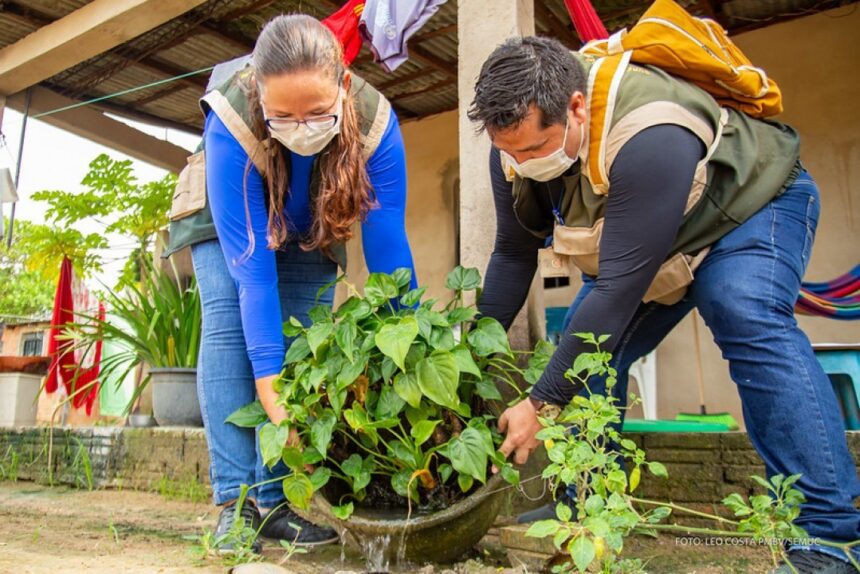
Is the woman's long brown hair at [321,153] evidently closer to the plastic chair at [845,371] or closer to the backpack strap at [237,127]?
the backpack strap at [237,127]

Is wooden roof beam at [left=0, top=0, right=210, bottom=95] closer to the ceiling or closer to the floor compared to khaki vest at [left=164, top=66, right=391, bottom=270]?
closer to the ceiling

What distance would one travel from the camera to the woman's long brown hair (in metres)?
1.52

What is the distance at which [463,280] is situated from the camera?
178 centimetres

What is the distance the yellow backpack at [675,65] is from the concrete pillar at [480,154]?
0.75 m

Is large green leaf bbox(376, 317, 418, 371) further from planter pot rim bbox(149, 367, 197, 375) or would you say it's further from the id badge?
planter pot rim bbox(149, 367, 197, 375)

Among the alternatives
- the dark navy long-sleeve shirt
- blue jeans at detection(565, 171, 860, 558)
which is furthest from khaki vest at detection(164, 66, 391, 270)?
blue jeans at detection(565, 171, 860, 558)

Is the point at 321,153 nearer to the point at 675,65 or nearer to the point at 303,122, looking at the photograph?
the point at 303,122

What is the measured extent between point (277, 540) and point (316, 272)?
2.59ft

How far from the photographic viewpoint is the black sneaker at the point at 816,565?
1348mm

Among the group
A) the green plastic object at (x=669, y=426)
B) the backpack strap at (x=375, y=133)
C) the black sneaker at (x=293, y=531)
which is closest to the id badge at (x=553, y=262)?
the backpack strap at (x=375, y=133)

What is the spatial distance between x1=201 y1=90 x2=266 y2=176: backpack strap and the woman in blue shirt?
0.01 meters

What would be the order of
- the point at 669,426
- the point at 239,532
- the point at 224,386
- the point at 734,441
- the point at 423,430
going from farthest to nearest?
the point at 669,426 < the point at 734,441 < the point at 224,386 < the point at 239,532 < the point at 423,430

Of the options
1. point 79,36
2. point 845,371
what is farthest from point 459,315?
point 79,36

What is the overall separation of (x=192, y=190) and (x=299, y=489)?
0.91 metres
